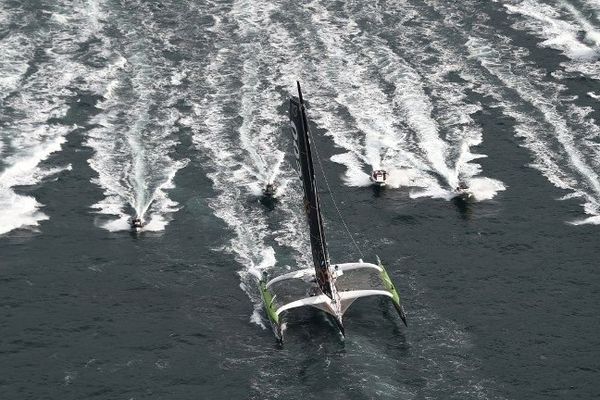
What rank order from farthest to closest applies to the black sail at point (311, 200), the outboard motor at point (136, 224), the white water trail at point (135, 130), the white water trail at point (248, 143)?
1. the white water trail at point (135, 130)
2. the outboard motor at point (136, 224)
3. the white water trail at point (248, 143)
4. the black sail at point (311, 200)

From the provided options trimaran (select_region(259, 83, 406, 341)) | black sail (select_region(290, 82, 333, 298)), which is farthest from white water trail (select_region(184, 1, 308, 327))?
black sail (select_region(290, 82, 333, 298))

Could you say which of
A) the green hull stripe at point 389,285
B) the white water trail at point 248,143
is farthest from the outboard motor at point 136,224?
the green hull stripe at point 389,285

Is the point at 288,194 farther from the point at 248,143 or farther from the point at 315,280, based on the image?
the point at 315,280

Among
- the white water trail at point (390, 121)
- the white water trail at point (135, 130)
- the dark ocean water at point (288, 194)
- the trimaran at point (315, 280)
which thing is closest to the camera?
the dark ocean water at point (288, 194)

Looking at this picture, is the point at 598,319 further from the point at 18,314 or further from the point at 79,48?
the point at 79,48

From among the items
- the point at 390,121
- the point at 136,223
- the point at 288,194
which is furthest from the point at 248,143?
the point at 136,223

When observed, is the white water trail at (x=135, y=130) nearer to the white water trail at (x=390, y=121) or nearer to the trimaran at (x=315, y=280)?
the trimaran at (x=315, y=280)

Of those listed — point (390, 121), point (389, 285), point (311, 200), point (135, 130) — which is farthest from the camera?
point (390, 121)
